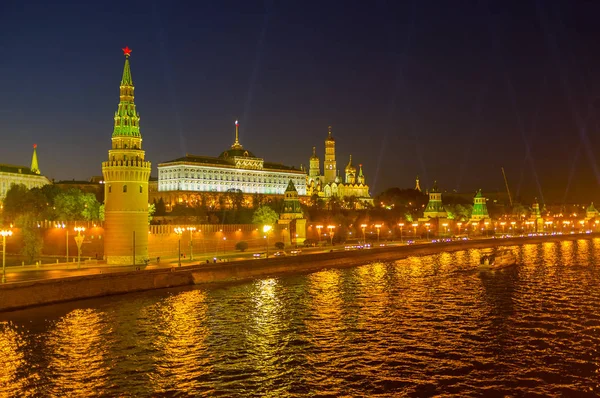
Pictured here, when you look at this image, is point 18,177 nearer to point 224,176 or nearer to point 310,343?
point 224,176

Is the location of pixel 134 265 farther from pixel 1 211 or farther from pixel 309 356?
pixel 1 211

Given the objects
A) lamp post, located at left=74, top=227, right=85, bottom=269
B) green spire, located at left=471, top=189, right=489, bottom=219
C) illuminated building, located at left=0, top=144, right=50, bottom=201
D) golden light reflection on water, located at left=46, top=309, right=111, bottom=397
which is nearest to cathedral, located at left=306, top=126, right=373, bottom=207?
green spire, located at left=471, top=189, right=489, bottom=219

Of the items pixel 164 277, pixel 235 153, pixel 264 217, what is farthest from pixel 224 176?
pixel 164 277

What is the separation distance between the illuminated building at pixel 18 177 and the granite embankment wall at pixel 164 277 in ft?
262

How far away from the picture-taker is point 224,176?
15300 centimetres

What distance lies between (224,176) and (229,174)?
Result: 1902 mm

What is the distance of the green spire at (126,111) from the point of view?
51.7 m

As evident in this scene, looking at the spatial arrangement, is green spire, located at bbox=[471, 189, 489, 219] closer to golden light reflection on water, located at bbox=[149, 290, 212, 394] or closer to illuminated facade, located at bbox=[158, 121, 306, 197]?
illuminated facade, located at bbox=[158, 121, 306, 197]

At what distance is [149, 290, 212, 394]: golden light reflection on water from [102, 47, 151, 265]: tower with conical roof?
40.2 feet

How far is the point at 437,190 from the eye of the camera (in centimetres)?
12594

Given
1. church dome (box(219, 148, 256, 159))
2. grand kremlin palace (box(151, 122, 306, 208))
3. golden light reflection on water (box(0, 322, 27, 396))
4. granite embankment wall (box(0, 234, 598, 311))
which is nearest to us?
golden light reflection on water (box(0, 322, 27, 396))

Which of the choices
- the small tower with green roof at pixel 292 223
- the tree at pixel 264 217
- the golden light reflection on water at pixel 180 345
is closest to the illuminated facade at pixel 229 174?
the tree at pixel 264 217

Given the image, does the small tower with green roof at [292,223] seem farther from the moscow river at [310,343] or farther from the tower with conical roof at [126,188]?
the moscow river at [310,343]

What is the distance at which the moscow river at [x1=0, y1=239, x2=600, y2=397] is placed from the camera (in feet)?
73.7
